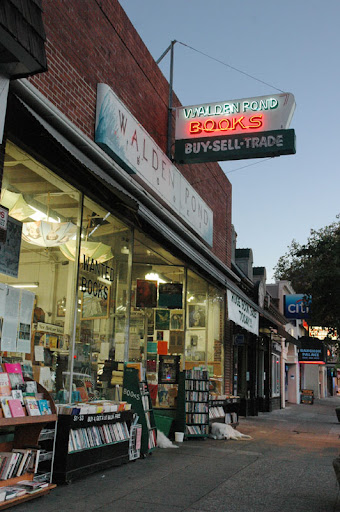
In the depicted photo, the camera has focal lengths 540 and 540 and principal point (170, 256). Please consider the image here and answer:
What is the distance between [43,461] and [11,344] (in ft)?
4.92

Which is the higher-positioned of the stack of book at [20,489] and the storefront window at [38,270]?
the storefront window at [38,270]

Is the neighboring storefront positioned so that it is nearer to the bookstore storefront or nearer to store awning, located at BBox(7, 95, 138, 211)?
the bookstore storefront

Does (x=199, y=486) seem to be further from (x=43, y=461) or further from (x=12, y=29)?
(x=12, y=29)

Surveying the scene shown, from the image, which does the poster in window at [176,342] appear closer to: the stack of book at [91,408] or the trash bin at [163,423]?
the trash bin at [163,423]

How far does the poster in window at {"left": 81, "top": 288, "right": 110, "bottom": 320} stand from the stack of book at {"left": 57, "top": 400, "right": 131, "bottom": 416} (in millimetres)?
1513

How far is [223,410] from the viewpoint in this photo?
13852mm

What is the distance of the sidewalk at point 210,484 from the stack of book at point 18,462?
359 mm

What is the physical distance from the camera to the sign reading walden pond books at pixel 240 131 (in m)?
10.9

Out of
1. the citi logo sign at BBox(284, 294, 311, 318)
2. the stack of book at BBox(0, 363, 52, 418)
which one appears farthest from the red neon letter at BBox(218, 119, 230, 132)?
the citi logo sign at BBox(284, 294, 311, 318)

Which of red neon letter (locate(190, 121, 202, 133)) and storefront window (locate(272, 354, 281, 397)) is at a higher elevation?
red neon letter (locate(190, 121, 202, 133))

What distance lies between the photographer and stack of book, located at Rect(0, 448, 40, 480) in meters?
5.77

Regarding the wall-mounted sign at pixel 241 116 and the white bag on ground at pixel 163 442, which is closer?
the white bag on ground at pixel 163 442

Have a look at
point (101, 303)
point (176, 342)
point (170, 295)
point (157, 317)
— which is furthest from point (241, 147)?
point (176, 342)

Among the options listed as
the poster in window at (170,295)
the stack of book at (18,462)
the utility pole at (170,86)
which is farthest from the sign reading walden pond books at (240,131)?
the stack of book at (18,462)
